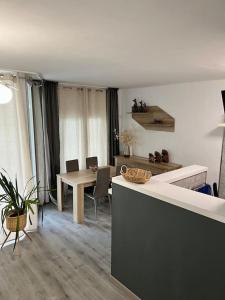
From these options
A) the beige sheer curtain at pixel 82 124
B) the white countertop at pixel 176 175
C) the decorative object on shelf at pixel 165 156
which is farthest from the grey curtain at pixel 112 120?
the white countertop at pixel 176 175

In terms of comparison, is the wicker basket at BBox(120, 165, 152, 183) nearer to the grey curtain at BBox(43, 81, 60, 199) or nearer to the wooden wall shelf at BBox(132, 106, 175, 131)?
the grey curtain at BBox(43, 81, 60, 199)

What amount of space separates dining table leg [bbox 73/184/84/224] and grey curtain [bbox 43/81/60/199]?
694 millimetres

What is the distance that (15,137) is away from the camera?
3400 millimetres

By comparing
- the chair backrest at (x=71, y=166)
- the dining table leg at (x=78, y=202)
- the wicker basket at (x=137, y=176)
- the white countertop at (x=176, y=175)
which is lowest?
the dining table leg at (x=78, y=202)

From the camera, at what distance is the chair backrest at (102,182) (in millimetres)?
3844

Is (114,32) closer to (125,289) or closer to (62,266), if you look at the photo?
(125,289)

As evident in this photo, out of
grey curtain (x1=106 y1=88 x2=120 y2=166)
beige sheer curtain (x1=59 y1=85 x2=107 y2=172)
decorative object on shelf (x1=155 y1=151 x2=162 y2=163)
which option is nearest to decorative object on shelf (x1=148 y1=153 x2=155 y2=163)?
decorative object on shelf (x1=155 y1=151 x2=162 y2=163)

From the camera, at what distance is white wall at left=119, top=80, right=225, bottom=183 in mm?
3945

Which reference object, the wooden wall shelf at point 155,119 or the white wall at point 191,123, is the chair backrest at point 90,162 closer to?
the white wall at point 191,123

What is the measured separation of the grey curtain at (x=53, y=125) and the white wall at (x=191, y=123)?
2.02 metres

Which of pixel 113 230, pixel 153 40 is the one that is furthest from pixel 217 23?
pixel 113 230

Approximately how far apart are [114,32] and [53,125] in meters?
3.11

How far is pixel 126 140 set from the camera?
18.0 ft

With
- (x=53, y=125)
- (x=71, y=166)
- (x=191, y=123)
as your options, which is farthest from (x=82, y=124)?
(x=191, y=123)
